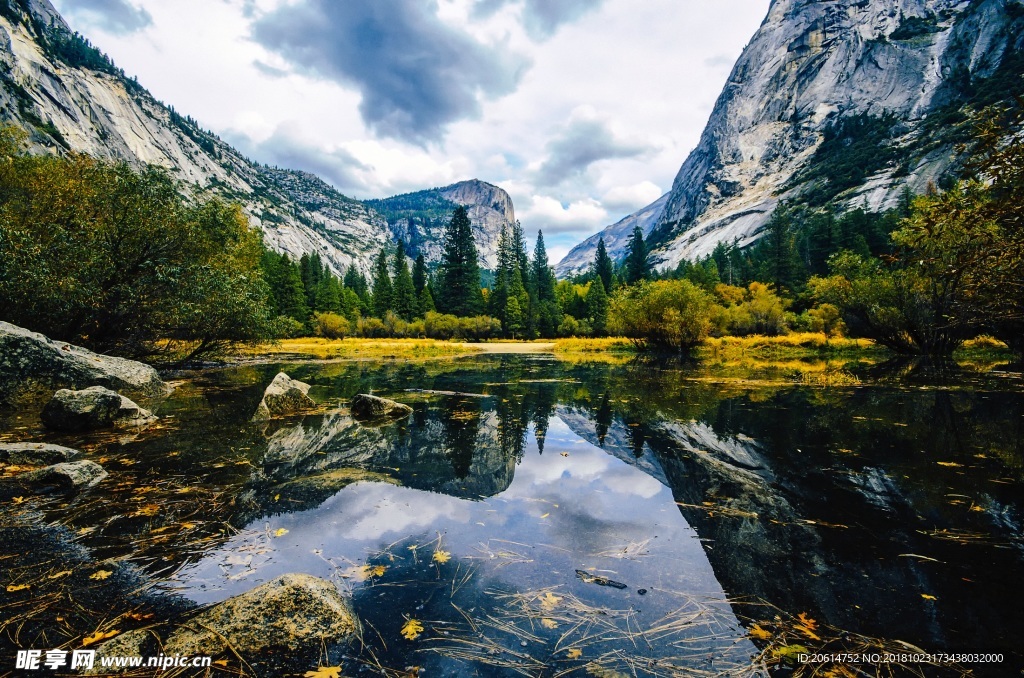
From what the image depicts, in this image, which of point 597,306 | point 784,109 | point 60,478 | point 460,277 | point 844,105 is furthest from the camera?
point 784,109

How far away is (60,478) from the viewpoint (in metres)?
6.00

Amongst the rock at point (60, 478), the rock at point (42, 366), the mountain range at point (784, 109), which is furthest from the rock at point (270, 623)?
the mountain range at point (784, 109)

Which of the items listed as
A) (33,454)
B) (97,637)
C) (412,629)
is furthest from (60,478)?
(412,629)

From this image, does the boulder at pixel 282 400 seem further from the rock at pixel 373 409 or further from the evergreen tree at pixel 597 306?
the evergreen tree at pixel 597 306

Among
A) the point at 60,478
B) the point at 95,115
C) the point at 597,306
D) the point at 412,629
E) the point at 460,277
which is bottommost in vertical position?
the point at 412,629

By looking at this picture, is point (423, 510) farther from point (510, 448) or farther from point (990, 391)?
point (990, 391)

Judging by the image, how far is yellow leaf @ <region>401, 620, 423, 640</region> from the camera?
3193 mm

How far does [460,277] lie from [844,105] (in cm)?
16832

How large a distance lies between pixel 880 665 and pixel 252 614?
4437mm

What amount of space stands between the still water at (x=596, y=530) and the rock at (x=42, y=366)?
3.80 m

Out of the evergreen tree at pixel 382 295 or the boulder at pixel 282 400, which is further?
the evergreen tree at pixel 382 295

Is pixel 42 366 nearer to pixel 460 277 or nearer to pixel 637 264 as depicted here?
pixel 460 277

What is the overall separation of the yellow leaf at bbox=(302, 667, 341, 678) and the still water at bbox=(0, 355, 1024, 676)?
69mm

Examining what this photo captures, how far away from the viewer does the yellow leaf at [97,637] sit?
9.70 ft
